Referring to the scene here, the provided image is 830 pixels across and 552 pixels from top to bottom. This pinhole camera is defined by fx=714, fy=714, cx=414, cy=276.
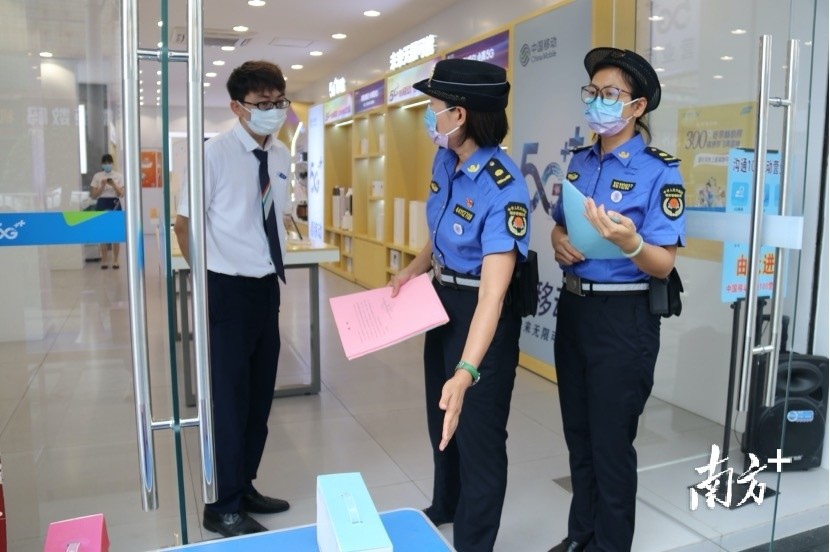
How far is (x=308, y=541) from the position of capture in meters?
1.28

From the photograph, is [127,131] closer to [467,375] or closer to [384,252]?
[467,375]

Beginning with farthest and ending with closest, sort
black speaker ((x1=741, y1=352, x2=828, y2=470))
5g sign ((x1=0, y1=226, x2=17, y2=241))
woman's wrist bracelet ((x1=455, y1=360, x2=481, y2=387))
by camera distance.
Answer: black speaker ((x1=741, y1=352, x2=828, y2=470))
5g sign ((x1=0, y1=226, x2=17, y2=241))
woman's wrist bracelet ((x1=455, y1=360, x2=481, y2=387))

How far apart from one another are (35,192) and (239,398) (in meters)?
0.99

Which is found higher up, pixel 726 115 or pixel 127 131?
pixel 726 115

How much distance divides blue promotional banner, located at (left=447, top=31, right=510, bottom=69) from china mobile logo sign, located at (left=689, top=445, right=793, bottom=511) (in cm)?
309

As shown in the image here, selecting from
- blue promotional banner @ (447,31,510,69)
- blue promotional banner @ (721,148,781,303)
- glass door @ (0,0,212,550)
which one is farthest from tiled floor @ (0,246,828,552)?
blue promotional banner @ (447,31,510,69)

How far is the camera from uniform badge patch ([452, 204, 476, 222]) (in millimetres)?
2033

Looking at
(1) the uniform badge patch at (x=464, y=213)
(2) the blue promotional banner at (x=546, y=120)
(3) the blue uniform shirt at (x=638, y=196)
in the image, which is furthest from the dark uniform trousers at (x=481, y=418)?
(2) the blue promotional banner at (x=546, y=120)

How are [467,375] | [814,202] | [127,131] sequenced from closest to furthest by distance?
[127,131], [467,375], [814,202]

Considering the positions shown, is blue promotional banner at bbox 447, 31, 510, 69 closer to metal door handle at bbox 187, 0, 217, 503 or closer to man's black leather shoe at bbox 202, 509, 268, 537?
man's black leather shoe at bbox 202, 509, 268, 537

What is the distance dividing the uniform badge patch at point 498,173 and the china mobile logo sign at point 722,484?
157 centimetres

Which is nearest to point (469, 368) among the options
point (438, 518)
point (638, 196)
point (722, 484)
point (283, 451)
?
point (638, 196)

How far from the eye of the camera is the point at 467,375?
159 centimetres

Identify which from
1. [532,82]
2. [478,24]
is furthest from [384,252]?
[532,82]
